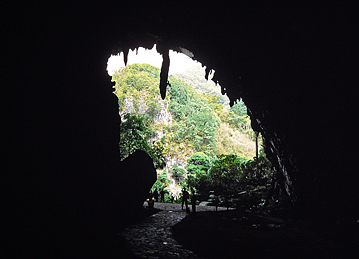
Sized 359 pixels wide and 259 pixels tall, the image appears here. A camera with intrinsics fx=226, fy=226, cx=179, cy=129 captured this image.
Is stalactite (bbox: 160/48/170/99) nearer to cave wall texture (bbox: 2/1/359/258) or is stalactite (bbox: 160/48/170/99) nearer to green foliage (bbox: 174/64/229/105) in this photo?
cave wall texture (bbox: 2/1/359/258)

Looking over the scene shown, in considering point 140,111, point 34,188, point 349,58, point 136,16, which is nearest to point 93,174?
point 34,188

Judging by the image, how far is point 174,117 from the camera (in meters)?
37.9

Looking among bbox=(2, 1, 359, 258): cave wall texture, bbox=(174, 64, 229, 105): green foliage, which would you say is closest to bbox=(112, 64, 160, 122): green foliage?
bbox=(2, 1, 359, 258): cave wall texture

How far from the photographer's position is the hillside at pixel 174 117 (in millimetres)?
34656

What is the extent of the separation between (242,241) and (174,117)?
107 feet

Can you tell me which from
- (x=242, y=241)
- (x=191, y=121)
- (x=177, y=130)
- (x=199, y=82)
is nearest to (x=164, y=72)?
(x=242, y=241)

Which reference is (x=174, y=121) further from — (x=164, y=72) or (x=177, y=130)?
(x=164, y=72)

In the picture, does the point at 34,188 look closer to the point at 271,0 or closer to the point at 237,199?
the point at 271,0

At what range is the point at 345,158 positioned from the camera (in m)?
4.28

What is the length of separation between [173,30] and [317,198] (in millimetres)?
7589

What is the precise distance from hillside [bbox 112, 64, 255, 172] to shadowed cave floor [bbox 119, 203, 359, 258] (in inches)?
971

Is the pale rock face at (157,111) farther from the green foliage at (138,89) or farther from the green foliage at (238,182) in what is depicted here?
the green foliage at (238,182)

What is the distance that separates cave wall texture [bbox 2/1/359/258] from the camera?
392 cm

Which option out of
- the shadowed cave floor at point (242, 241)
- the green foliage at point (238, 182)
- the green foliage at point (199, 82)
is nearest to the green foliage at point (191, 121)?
the green foliage at point (238, 182)
